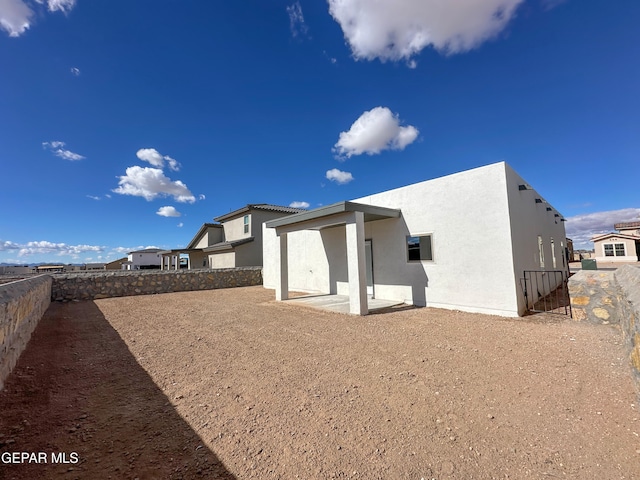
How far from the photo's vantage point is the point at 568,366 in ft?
13.3

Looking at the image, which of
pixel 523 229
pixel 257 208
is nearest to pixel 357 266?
pixel 523 229

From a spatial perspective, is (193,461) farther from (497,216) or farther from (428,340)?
(497,216)

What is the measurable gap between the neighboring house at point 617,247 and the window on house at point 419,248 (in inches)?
1300

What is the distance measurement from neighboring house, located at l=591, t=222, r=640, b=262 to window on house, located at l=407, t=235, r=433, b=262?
3301 centimetres

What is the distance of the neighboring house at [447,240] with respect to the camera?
7.39 m

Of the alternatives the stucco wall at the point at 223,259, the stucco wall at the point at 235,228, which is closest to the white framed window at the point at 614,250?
the stucco wall at the point at 235,228

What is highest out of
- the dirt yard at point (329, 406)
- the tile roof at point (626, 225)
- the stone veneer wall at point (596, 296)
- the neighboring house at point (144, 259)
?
the tile roof at point (626, 225)

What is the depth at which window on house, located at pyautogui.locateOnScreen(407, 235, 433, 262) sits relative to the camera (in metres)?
8.82

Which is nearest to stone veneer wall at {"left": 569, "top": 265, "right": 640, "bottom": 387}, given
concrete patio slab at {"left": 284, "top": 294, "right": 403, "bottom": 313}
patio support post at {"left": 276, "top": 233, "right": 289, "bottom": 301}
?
concrete patio slab at {"left": 284, "top": 294, "right": 403, "bottom": 313}

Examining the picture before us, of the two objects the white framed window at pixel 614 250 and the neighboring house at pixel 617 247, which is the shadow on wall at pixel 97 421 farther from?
the white framed window at pixel 614 250

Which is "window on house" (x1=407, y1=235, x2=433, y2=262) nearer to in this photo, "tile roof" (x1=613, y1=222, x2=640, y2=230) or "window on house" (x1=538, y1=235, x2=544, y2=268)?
"window on house" (x1=538, y1=235, x2=544, y2=268)

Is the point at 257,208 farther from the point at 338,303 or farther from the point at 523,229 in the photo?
the point at 523,229

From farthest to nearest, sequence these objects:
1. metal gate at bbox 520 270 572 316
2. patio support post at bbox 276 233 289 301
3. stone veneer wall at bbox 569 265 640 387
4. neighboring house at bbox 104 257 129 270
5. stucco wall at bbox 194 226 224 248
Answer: neighboring house at bbox 104 257 129 270 < stucco wall at bbox 194 226 224 248 < patio support post at bbox 276 233 289 301 < metal gate at bbox 520 270 572 316 < stone veneer wall at bbox 569 265 640 387

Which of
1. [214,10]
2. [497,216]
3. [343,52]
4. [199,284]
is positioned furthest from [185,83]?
[497,216]
